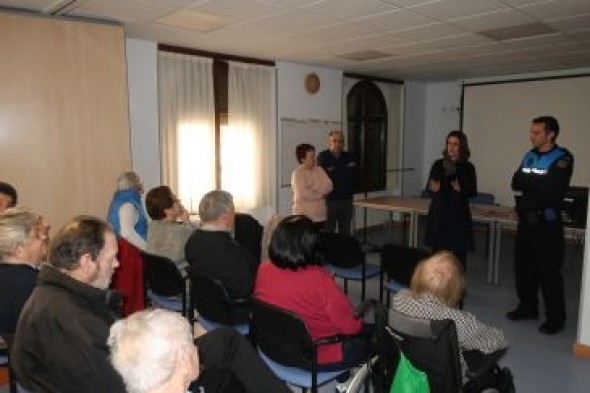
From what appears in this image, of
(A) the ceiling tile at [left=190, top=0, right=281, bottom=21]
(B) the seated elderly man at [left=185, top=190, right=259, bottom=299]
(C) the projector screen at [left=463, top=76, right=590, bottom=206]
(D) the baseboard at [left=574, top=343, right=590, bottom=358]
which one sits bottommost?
(D) the baseboard at [left=574, top=343, right=590, bottom=358]

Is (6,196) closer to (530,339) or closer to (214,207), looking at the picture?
(214,207)

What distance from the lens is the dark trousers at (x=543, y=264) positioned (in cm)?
342

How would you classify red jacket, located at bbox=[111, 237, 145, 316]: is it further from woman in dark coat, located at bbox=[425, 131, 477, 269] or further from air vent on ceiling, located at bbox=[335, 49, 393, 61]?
air vent on ceiling, located at bbox=[335, 49, 393, 61]

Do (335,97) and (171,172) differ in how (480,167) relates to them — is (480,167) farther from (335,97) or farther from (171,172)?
(171,172)

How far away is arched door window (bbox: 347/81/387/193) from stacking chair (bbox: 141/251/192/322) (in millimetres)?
4680

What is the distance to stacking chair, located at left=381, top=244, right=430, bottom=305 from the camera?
10.2 ft

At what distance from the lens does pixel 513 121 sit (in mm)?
7148

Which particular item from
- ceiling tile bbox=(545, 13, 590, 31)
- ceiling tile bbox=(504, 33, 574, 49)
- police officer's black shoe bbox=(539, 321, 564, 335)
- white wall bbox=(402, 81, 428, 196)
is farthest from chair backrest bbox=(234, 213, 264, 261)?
white wall bbox=(402, 81, 428, 196)

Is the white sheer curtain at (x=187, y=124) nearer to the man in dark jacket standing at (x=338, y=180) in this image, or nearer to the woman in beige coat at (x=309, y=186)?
the woman in beige coat at (x=309, y=186)

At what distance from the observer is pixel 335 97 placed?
6.90 m

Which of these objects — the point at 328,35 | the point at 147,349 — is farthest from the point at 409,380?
the point at 328,35

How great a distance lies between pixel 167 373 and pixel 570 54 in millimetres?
6019

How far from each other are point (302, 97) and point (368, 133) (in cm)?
166

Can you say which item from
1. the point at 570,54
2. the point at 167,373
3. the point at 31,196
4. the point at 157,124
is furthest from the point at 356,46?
the point at 167,373
